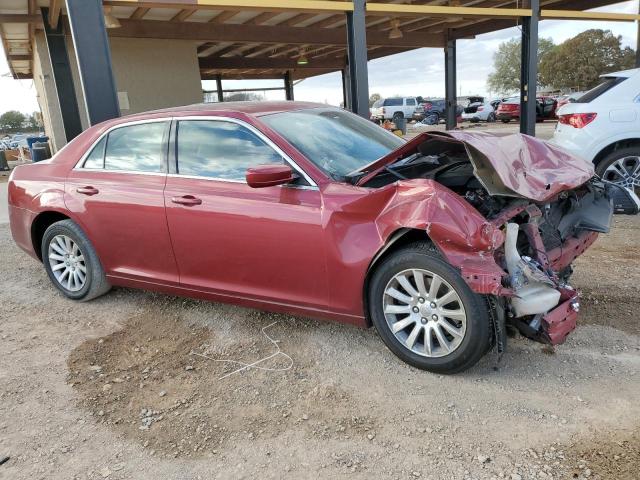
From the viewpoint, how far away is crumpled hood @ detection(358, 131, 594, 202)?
9.25 ft

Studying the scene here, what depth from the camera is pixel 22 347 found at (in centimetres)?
376

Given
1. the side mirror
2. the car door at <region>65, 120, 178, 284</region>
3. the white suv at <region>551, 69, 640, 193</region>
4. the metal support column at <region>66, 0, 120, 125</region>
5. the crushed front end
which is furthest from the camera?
the white suv at <region>551, 69, 640, 193</region>

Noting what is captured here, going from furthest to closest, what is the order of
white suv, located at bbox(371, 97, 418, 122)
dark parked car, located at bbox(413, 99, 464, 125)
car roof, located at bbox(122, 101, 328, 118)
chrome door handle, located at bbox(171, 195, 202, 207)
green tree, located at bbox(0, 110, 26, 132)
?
1. green tree, located at bbox(0, 110, 26, 132)
2. white suv, located at bbox(371, 97, 418, 122)
3. dark parked car, located at bbox(413, 99, 464, 125)
4. car roof, located at bbox(122, 101, 328, 118)
5. chrome door handle, located at bbox(171, 195, 202, 207)

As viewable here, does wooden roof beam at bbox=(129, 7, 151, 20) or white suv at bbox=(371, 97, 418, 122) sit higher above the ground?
wooden roof beam at bbox=(129, 7, 151, 20)

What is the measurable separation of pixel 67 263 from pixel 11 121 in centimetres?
8046

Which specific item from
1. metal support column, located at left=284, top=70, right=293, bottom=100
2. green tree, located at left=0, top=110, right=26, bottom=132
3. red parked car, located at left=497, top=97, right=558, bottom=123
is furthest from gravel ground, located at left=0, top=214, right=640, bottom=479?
green tree, located at left=0, top=110, right=26, bottom=132

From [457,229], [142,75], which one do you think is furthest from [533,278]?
[142,75]

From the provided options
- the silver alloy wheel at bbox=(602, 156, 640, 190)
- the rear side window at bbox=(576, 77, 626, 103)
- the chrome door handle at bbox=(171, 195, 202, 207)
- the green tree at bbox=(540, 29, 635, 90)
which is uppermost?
the green tree at bbox=(540, 29, 635, 90)

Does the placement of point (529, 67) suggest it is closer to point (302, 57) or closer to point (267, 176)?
point (302, 57)

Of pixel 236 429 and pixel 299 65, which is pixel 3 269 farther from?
pixel 299 65

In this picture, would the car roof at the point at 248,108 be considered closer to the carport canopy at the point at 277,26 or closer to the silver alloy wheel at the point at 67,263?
the silver alloy wheel at the point at 67,263

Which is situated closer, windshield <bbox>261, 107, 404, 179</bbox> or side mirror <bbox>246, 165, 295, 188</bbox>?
side mirror <bbox>246, 165, 295, 188</bbox>

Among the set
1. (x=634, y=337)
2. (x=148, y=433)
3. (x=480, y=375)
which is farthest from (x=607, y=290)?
(x=148, y=433)

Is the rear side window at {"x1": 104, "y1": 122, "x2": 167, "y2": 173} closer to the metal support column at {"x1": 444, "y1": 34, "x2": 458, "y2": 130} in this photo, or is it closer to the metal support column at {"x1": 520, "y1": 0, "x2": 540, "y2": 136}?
the metal support column at {"x1": 520, "y1": 0, "x2": 540, "y2": 136}
